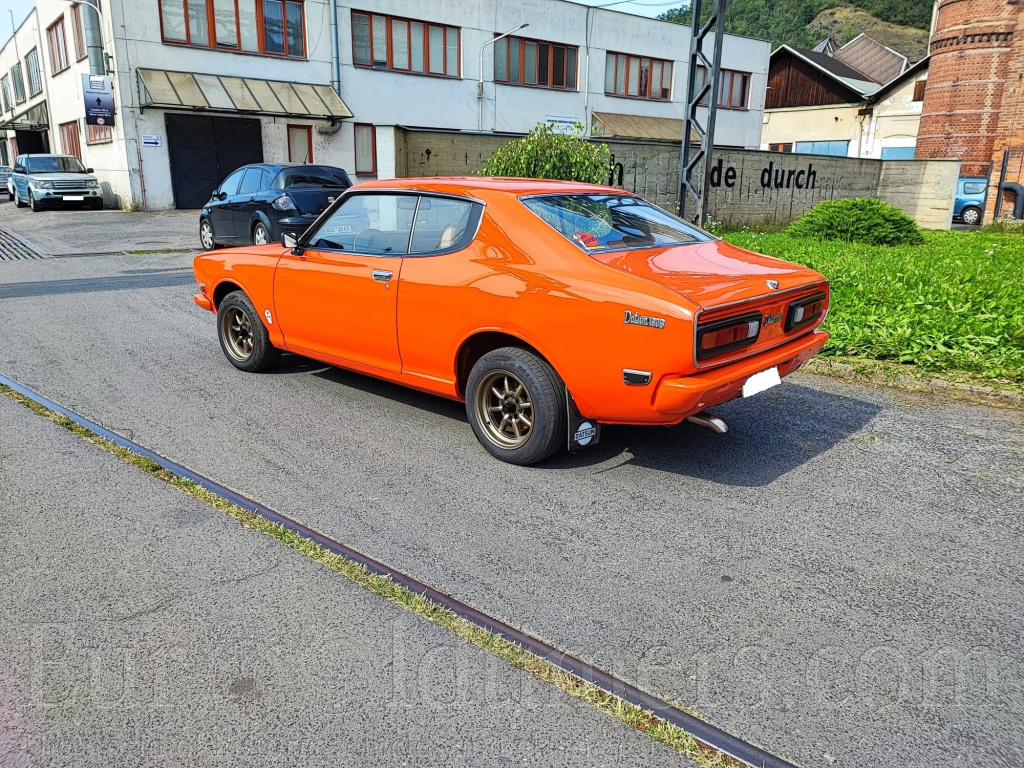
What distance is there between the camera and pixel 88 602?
3.13 meters

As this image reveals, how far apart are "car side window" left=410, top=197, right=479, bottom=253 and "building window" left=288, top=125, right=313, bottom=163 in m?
24.1

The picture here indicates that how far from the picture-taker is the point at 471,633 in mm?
2920

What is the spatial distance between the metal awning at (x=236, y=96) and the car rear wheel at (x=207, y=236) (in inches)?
396

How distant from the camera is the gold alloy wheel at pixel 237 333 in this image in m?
6.54

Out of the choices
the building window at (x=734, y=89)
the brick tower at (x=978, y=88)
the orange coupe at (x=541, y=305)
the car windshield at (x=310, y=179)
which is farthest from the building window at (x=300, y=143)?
the brick tower at (x=978, y=88)

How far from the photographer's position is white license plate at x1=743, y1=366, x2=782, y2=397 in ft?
13.9

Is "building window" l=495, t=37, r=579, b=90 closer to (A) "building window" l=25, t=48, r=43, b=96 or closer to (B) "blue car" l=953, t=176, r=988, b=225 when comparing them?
(B) "blue car" l=953, t=176, r=988, b=225

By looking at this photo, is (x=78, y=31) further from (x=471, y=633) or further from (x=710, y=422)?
(x=471, y=633)

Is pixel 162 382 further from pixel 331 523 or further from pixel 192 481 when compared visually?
pixel 331 523

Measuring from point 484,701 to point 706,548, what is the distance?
147cm

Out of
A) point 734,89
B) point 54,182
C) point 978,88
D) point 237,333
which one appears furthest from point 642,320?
point 734,89

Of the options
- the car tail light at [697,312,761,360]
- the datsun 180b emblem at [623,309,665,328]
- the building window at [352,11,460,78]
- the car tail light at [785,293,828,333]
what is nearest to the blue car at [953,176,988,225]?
the building window at [352,11,460,78]

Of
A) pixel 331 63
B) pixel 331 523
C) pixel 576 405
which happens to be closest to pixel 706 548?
pixel 576 405

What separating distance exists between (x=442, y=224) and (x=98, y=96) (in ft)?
76.0
